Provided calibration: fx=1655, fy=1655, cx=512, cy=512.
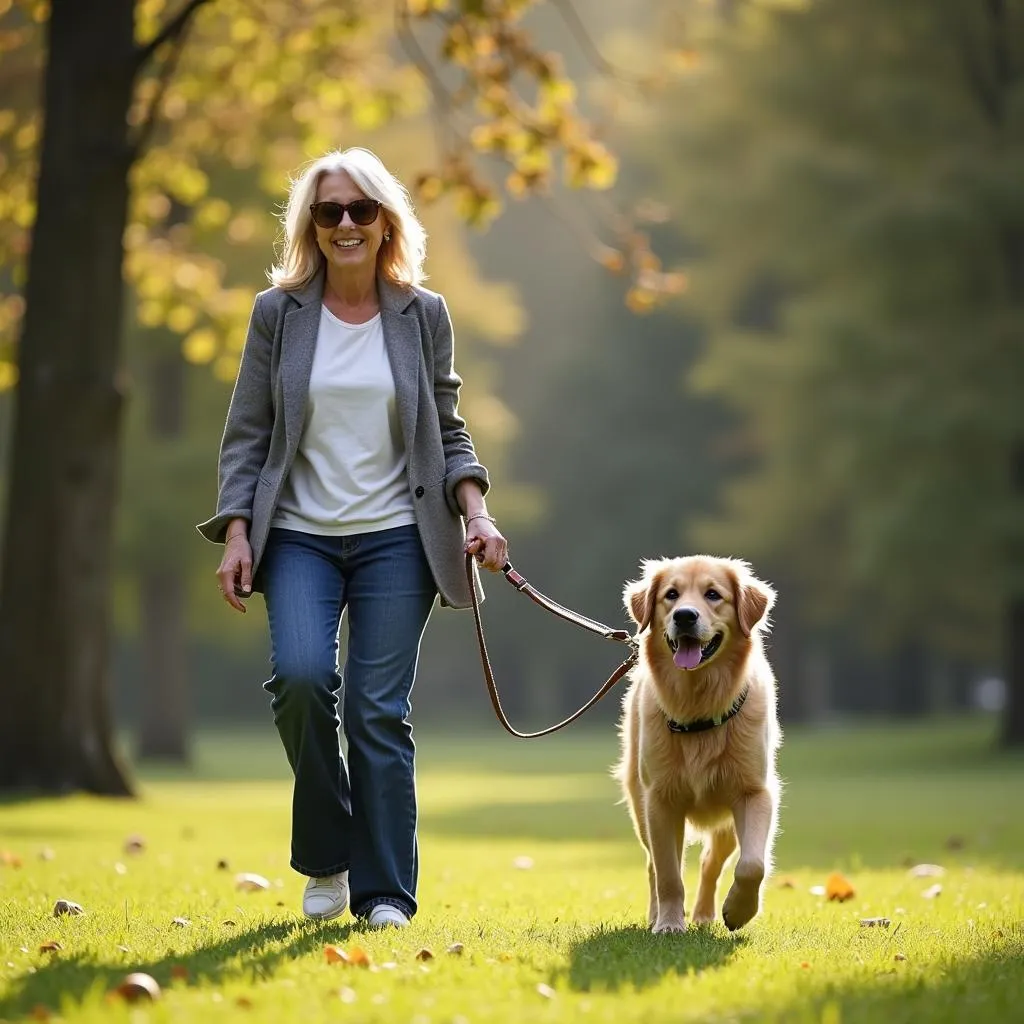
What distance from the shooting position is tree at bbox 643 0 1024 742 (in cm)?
2036

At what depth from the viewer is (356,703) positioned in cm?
511

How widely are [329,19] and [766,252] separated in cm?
1396

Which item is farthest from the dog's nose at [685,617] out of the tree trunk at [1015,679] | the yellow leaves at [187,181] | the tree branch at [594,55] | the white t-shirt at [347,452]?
the tree trunk at [1015,679]

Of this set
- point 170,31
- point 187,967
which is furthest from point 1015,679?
point 187,967

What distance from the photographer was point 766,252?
86.2ft

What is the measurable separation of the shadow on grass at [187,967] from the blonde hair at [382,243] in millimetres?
2054

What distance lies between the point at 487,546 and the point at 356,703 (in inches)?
25.0

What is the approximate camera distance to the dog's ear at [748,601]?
216 inches

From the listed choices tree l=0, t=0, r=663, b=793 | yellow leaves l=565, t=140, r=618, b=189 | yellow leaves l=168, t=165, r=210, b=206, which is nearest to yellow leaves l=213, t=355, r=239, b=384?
yellow leaves l=168, t=165, r=210, b=206

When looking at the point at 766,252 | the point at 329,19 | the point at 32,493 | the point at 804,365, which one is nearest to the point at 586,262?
the point at 766,252

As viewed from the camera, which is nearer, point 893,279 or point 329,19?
point 329,19

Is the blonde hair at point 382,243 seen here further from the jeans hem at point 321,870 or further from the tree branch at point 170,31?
the tree branch at point 170,31

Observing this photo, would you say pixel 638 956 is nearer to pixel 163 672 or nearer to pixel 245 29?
pixel 245 29

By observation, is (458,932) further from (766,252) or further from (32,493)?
(766,252)
